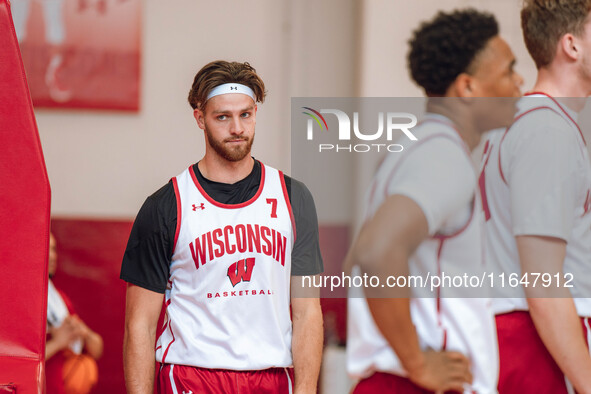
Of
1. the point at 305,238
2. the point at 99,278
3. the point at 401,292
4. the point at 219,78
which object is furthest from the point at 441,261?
the point at 99,278

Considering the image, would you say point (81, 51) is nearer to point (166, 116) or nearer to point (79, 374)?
point (166, 116)

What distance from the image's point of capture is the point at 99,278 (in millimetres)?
4027

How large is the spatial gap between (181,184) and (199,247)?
0.23 metres

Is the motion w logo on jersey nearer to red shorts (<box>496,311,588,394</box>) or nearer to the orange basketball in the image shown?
red shorts (<box>496,311,588,394</box>)

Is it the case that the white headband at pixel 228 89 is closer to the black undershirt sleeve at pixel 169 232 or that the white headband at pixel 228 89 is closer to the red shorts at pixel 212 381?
the black undershirt sleeve at pixel 169 232

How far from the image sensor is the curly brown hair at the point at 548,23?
70.7 inches

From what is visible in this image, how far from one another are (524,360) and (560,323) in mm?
140

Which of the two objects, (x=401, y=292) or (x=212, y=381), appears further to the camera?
(x=212, y=381)

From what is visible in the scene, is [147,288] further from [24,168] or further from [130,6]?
[130,6]

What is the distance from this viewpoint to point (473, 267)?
1749 mm

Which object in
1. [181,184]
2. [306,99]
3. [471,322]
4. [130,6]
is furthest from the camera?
[130,6]

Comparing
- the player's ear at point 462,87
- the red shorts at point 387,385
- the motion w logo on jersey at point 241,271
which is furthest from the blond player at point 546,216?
the motion w logo on jersey at point 241,271

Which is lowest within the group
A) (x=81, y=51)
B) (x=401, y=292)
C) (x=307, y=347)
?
(x=307, y=347)

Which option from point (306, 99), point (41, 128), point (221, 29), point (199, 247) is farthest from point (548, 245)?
point (41, 128)
